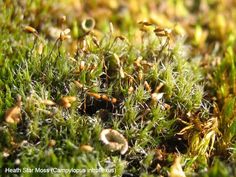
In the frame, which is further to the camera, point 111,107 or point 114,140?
point 111,107

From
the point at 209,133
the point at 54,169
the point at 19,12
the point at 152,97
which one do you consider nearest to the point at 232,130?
the point at 209,133

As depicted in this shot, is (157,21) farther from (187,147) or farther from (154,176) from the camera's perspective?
(154,176)

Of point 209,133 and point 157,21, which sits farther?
point 157,21

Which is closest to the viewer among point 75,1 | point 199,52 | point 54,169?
point 54,169

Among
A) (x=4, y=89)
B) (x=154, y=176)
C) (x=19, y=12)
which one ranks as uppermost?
(x=19, y=12)

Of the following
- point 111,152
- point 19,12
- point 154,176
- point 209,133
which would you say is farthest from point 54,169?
point 19,12

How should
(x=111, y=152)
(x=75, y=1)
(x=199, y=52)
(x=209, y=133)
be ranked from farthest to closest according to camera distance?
(x=75, y=1), (x=199, y=52), (x=209, y=133), (x=111, y=152)

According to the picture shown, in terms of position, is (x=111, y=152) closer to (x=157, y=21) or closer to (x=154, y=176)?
(x=154, y=176)

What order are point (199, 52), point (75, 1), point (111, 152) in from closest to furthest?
point (111, 152) → point (199, 52) → point (75, 1)

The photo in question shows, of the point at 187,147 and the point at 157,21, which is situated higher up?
the point at 157,21
